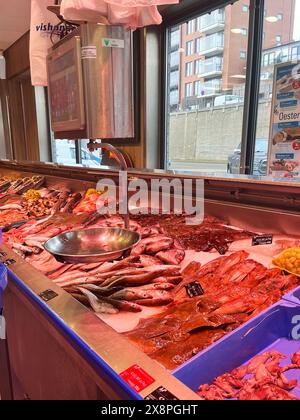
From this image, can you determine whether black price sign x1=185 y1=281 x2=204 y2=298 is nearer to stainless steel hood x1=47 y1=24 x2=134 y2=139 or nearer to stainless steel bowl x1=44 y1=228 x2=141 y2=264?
stainless steel bowl x1=44 y1=228 x2=141 y2=264

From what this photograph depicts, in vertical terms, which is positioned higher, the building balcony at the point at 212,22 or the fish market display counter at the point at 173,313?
the building balcony at the point at 212,22

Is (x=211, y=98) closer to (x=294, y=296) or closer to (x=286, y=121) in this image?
(x=286, y=121)

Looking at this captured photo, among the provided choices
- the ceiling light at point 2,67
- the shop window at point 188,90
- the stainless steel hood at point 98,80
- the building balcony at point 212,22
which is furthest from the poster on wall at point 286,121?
the ceiling light at point 2,67

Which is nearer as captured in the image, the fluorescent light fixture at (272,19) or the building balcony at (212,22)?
the fluorescent light fixture at (272,19)

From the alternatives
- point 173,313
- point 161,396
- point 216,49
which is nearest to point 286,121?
point 216,49

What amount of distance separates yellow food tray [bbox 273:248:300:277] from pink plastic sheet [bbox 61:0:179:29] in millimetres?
1053

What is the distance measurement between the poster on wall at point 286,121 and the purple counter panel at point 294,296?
95.6 inches

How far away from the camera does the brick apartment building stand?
376 centimetres

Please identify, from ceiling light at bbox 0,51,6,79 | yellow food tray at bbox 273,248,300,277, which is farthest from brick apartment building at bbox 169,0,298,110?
ceiling light at bbox 0,51,6,79

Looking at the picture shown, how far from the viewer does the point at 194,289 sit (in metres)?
1.23

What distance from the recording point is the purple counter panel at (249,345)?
0.80 m

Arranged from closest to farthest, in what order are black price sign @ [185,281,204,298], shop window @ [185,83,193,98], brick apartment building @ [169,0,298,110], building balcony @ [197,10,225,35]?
black price sign @ [185,281,204,298]
brick apartment building @ [169,0,298,110]
building balcony @ [197,10,225,35]
shop window @ [185,83,193,98]

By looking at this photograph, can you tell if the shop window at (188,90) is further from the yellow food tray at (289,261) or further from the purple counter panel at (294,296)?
the purple counter panel at (294,296)
